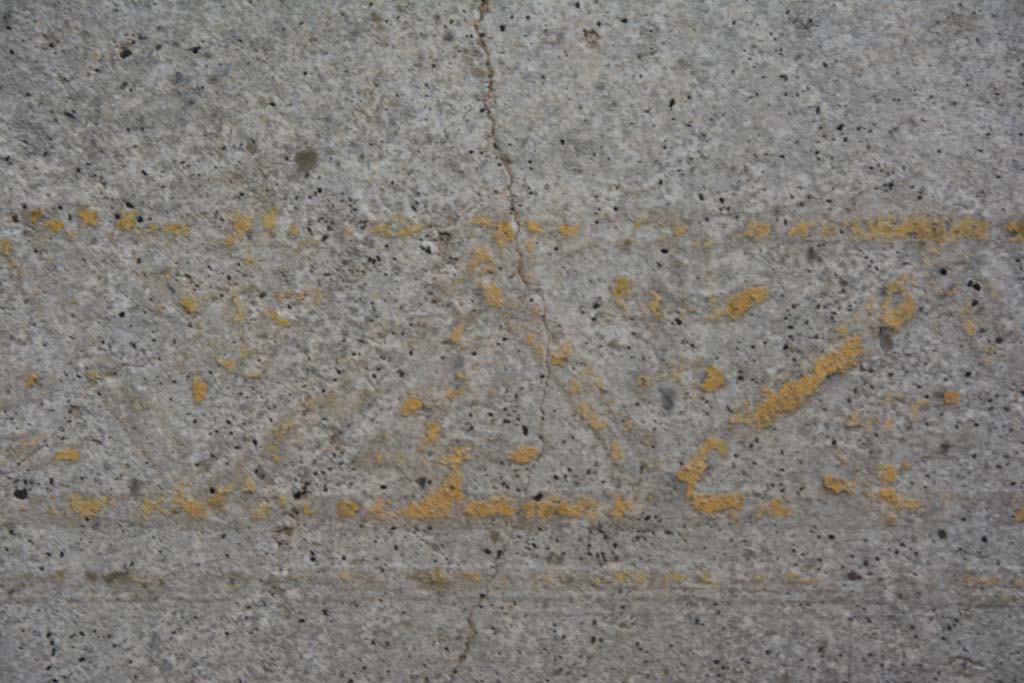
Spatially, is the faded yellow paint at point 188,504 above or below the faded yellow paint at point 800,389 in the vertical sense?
below

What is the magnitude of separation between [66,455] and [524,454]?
82cm

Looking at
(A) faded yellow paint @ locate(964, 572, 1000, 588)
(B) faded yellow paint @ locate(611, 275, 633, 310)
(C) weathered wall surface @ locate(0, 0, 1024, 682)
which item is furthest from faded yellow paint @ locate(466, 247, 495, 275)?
(A) faded yellow paint @ locate(964, 572, 1000, 588)

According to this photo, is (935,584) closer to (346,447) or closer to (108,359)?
(346,447)

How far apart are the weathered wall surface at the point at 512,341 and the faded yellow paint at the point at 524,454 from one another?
0.06 ft

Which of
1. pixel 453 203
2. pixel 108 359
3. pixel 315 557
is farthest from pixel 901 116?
pixel 108 359

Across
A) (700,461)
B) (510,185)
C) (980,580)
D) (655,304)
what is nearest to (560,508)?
(700,461)

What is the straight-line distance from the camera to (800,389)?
4.61 ft

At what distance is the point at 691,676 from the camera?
142cm

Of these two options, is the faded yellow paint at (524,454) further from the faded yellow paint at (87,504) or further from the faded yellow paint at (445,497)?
the faded yellow paint at (87,504)

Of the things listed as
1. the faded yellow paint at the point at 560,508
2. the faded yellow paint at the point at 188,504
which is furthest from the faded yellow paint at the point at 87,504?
the faded yellow paint at the point at 560,508

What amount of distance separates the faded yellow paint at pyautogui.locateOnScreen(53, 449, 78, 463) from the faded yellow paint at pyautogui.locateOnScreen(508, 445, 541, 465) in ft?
2.56

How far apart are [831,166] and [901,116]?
0.15 meters

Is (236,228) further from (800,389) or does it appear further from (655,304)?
(800,389)

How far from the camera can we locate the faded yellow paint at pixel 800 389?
1.40m
